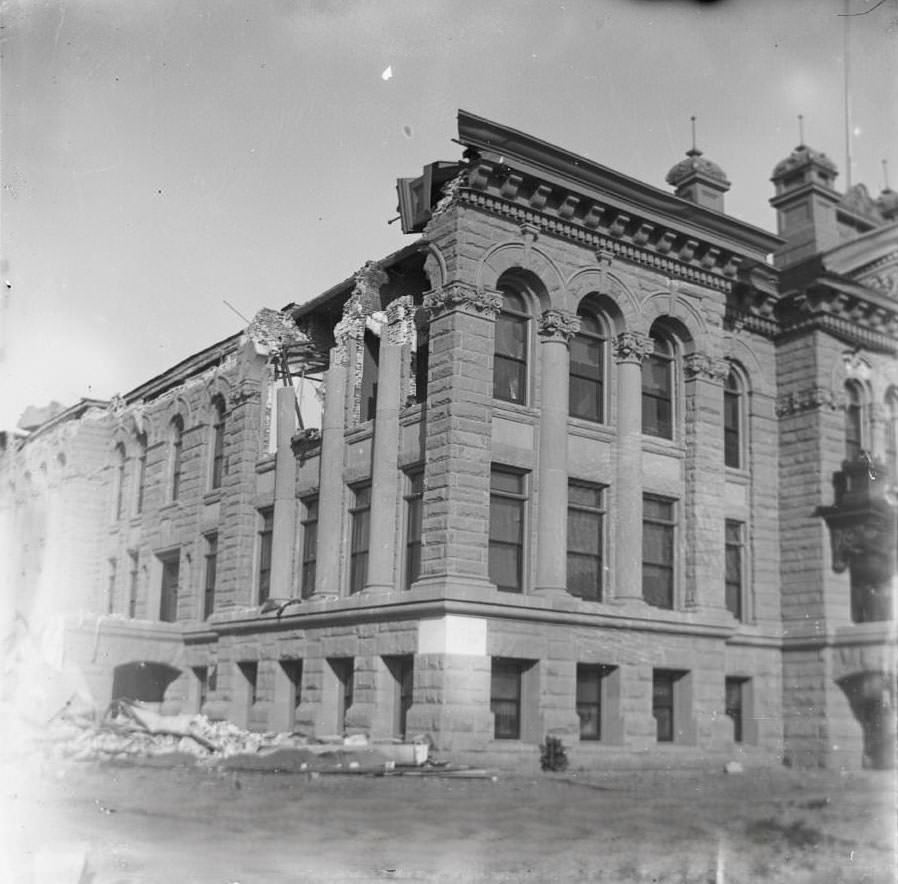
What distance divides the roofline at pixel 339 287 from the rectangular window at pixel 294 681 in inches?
198

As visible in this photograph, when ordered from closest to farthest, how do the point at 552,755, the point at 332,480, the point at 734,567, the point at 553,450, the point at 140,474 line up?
the point at 140,474, the point at 552,755, the point at 553,450, the point at 332,480, the point at 734,567

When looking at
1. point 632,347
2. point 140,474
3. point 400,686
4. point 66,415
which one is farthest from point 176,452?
point 632,347

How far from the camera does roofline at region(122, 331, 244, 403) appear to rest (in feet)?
41.7

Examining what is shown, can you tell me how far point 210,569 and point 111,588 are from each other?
2.03 m

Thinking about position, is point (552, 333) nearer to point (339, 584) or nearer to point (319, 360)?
point (319, 360)

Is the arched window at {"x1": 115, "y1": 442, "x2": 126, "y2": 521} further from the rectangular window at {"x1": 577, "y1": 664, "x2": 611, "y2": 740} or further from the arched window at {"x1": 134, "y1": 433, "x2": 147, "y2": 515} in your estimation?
the rectangular window at {"x1": 577, "y1": 664, "x2": 611, "y2": 740}

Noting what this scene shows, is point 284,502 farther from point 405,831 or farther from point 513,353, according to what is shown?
point 405,831

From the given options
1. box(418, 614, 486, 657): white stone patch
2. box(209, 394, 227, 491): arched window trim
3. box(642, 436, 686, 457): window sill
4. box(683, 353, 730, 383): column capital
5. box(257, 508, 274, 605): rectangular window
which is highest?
box(683, 353, 730, 383): column capital

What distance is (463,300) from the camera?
49.9 ft

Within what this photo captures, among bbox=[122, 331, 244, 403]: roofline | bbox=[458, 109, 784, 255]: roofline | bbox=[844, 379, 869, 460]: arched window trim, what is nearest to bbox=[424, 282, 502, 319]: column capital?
bbox=[458, 109, 784, 255]: roofline

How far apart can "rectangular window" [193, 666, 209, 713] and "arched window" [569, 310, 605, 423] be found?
6.54 meters

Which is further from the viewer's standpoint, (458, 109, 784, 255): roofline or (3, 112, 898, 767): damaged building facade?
(3, 112, 898, 767): damaged building facade

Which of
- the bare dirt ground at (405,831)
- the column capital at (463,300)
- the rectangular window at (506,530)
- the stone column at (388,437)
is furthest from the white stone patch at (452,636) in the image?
the column capital at (463,300)

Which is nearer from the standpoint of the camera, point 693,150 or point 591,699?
point 693,150
